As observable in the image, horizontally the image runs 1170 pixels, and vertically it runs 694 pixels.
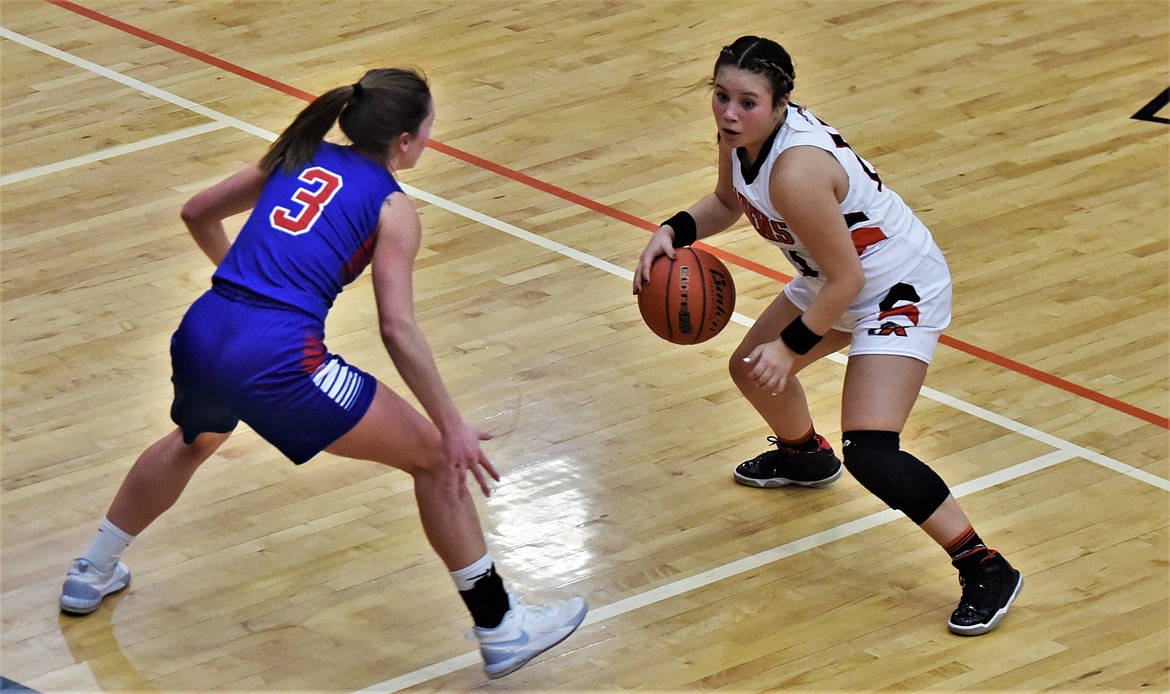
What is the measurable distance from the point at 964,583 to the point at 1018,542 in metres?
0.41

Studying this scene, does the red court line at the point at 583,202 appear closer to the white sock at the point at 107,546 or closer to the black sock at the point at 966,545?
the black sock at the point at 966,545

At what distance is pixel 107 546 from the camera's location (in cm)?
420

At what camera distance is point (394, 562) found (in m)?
4.49

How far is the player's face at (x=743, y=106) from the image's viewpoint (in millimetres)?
4066

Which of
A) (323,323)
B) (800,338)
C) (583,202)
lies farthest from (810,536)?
(583,202)

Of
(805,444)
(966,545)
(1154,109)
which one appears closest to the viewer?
(966,545)

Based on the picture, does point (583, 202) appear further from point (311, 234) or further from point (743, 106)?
point (311, 234)

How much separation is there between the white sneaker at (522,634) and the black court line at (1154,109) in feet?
14.4

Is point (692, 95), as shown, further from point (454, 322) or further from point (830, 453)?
point (830, 453)

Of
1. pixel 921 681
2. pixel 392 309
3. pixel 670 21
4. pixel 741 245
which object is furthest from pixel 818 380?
pixel 670 21

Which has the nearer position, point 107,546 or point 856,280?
point 856,280

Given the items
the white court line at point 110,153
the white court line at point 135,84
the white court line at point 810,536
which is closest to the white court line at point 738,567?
the white court line at point 810,536

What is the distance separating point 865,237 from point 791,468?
83 cm

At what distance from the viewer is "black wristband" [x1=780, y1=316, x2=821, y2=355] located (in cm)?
413
